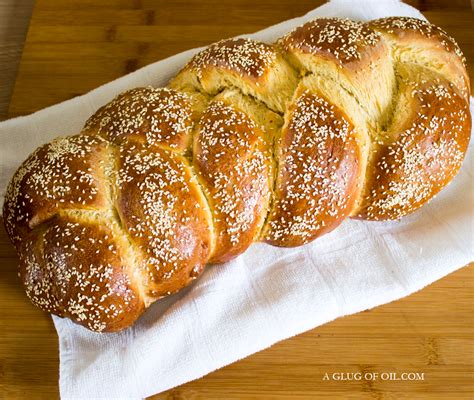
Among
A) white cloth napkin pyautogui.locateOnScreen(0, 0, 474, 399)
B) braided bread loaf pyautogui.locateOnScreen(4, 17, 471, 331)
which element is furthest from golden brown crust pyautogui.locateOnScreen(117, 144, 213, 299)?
white cloth napkin pyautogui.locateOnScreen(0, 0, 474, 399)

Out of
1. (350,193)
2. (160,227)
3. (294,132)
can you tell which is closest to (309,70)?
(294,132)

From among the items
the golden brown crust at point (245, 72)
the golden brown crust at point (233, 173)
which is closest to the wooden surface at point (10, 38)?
the golden brown crust at point (245, 72)

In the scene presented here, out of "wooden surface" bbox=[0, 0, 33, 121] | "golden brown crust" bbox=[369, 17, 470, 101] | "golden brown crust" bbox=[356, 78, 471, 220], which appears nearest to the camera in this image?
"golden brown crust" bbox=[356, 78, 471, 220]

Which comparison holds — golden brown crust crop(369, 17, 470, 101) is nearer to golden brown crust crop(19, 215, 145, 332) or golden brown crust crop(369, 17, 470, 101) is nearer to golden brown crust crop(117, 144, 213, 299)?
golden brown crust crop(117, 144, 213, 299)

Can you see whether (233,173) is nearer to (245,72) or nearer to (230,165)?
(230,165)

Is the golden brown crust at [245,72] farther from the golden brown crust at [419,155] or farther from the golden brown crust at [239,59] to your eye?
the golden brown crust at [419,155]

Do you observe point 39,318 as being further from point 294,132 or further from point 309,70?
point 309,70

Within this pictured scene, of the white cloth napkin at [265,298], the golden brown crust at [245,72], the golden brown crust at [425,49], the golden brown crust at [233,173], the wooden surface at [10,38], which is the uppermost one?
the golden brown crust at [425,49]
